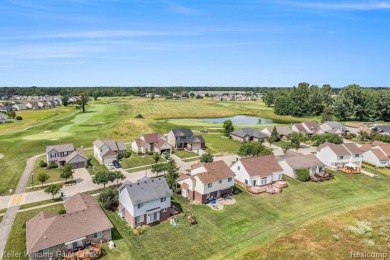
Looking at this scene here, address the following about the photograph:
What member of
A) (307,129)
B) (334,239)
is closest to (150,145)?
(334,239)

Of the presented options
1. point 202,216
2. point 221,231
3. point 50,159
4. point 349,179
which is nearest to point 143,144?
point 50,159

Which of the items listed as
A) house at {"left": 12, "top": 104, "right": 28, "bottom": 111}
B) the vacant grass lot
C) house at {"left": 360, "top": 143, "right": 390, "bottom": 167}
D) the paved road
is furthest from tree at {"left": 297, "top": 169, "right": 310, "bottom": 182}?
house at {"left": 12, "top": 104, "right": 28, "bottom": 111}

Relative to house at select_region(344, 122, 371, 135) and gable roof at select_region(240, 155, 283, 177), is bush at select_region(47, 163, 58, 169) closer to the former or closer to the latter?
gable roof at select_region(240, 155, 283, 177)

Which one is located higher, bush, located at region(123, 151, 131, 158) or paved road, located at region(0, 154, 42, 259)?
bush, located at region(123, 151, 131, 158)

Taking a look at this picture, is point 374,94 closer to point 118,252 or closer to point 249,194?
point 249,194

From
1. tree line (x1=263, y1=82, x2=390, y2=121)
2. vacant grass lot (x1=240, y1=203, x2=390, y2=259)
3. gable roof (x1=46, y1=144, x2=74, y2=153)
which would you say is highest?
tree line (x1=263, y1=82, x2=390, y2=121)
